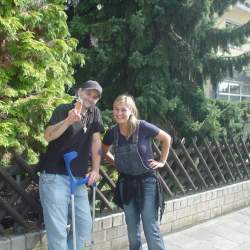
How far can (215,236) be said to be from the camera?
6000mm

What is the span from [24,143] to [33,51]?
1037 millimetres

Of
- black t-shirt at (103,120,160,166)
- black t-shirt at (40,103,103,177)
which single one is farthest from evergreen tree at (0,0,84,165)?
black t-shirt at (103,120,160,166)

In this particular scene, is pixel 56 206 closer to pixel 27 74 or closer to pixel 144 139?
pixel 144 139

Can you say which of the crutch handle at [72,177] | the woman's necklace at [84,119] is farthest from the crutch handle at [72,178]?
the woman's necklace at [84,119]

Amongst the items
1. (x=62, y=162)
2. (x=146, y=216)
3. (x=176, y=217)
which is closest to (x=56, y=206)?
(x=62, y=162)

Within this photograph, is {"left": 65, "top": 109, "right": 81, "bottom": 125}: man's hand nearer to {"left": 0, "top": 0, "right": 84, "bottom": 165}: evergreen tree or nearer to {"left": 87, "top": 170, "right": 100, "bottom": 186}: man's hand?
{"left": 87, "top": 170, "right": 100, "bottom": 186}: man's hand

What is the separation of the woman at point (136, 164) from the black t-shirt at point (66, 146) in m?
0.37

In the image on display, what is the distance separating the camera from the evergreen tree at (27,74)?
4637mm

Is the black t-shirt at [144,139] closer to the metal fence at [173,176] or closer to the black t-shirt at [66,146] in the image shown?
the black t-shirt at [66,146]

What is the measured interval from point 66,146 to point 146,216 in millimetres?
1090

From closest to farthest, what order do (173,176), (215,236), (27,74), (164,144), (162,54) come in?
(164,144) < (27,74) < (215,236) < (173,176) < (162,54)

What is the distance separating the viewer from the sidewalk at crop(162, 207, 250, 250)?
5.58 m

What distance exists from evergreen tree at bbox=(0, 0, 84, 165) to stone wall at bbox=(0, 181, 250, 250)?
3.09 feet

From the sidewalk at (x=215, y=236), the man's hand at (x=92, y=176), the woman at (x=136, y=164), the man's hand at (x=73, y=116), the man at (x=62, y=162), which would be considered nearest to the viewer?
the man's hand at (x=73, y=116)
